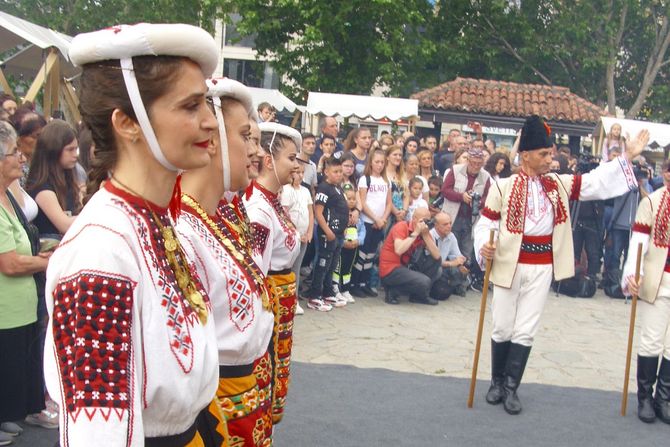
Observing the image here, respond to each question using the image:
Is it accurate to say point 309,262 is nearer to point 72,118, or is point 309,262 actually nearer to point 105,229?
point 72,118

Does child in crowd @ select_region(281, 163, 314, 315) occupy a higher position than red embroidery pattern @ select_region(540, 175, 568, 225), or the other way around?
red embroidery pattern @ select_region(540, 175, 568, 225)

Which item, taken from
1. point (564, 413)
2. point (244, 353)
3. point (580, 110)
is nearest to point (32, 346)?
point (244, 353)

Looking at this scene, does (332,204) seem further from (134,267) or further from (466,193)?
(134,267)

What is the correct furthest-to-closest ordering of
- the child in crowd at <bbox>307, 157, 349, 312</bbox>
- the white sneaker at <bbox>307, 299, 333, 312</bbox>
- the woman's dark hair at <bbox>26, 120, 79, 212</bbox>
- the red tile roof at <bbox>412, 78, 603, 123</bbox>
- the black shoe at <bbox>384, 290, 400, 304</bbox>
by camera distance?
the red tile roof at <bbox>412, 78, 603, 123</bbox> → the black shoe at <bbox>384, 290, 400, 304</bbox> → the child in crowd at <bbox>307, 157, 349, 312</bbox> → the white sneaker at <bbox>307, 299, 333, 312</bbox> → the woman's dark hair at <bbox>26, 120, 79, 212</bbox>

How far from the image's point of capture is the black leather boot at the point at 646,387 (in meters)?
5.73

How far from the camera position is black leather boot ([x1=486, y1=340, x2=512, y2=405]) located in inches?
233

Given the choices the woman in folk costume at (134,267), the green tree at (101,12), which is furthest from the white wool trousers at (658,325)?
the green tree at (101,12)

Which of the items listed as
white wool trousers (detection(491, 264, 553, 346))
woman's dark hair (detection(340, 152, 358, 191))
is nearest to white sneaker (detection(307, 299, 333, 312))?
woman's dark hair (detection(340, 152, 358, 191))

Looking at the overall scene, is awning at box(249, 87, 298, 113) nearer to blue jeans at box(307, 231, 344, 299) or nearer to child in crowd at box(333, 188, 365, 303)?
child in crowd at box(333, 188, 365, 303)

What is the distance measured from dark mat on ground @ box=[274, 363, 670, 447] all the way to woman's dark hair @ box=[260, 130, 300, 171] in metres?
1.93

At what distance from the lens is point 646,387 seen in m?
5.81

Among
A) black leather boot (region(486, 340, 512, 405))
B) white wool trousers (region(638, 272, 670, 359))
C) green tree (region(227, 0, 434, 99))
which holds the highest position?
green tree (region(227, 0, 434, 99))

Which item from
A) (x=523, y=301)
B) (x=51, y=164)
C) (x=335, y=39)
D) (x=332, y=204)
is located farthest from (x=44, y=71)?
(x=335, y=39)

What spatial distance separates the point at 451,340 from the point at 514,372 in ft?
6.49
